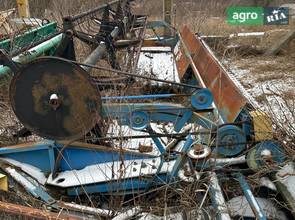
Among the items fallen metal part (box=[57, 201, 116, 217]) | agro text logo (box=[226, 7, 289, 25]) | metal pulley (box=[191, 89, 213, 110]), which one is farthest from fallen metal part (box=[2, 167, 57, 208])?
agro text logo (box=[226, 7, 289, 25])

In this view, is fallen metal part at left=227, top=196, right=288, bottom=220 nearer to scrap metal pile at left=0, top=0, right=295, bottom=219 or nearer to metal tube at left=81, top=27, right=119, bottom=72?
scrap metal pile at left=0, top=0, right=295, bottom=219

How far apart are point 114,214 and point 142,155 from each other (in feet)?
2.07

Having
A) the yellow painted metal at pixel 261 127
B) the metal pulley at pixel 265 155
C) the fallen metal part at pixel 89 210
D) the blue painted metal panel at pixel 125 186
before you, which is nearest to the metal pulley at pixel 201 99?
the yellow painted metal at pixel 261 127

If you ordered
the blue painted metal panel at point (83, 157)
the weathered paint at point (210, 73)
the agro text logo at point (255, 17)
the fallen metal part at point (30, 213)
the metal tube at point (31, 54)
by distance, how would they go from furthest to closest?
the agro text logo at point (255, 17) → the metal tube at point (31, 54) → the weathered paint at point (210, 73) → the blue painted metal panel at point (83, 157) → the fallen metal part at point (30, 213)

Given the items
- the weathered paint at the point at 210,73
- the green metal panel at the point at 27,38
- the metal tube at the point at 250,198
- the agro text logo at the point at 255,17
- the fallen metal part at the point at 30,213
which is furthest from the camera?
the agro text logo at the point at 255,17

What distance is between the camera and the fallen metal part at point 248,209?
273 centimetres

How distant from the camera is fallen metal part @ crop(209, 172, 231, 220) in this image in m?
2.46

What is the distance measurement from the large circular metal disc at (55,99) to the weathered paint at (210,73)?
108 cm

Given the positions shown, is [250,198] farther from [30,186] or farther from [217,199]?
[30,186]

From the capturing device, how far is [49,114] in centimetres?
303

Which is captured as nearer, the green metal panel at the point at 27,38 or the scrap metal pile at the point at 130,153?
the scrap metal pile at the point at 130,153

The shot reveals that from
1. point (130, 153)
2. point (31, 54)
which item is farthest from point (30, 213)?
point (31, 54)

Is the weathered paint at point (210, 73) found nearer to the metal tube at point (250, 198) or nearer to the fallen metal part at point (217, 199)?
the metal tube at point (250, 198)

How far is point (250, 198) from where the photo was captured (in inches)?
103
